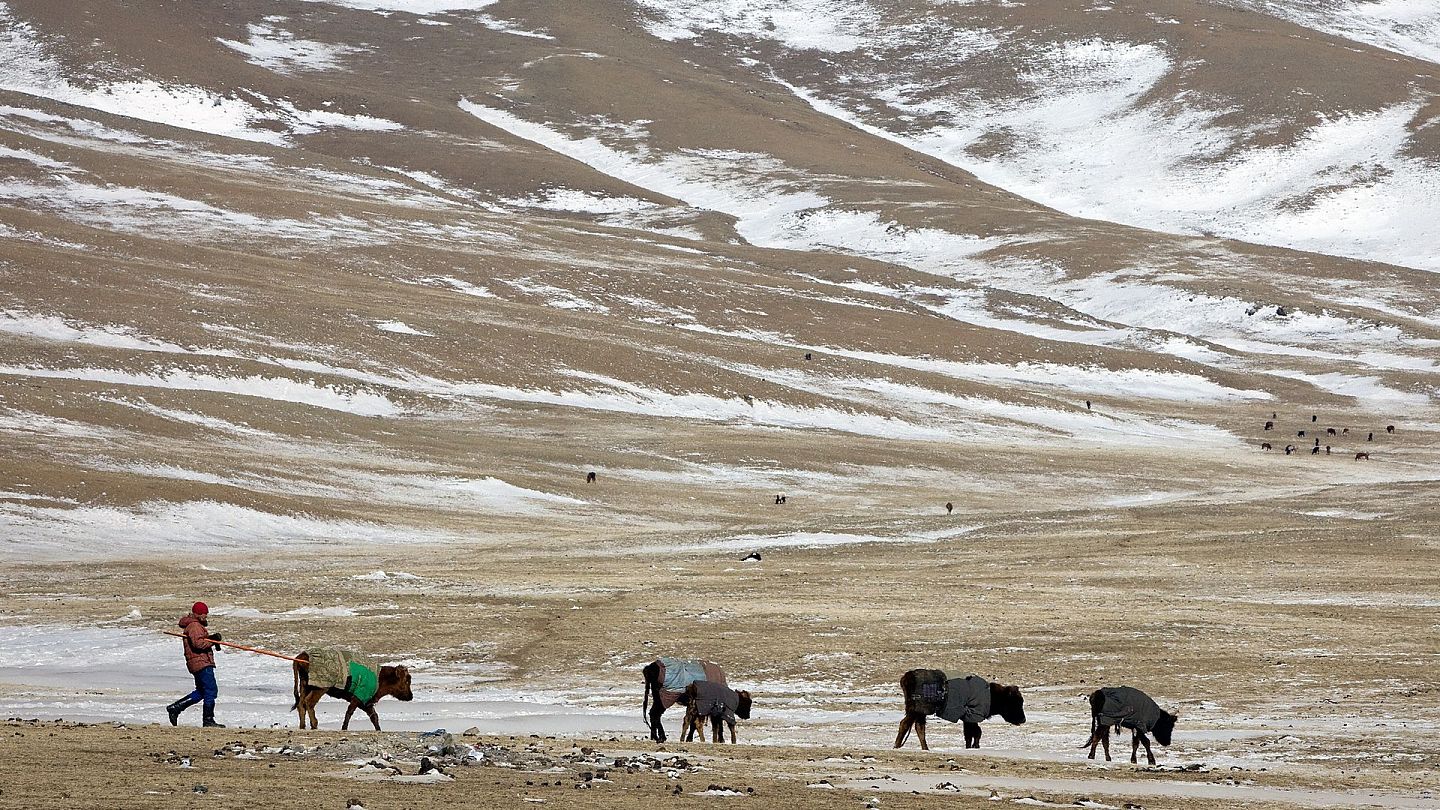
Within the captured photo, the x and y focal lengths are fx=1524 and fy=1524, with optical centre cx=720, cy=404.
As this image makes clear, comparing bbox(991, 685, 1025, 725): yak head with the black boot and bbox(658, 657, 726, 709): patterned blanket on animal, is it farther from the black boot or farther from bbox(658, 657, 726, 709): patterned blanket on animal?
the black boot

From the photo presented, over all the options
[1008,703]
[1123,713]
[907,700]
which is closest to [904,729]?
[907,700]

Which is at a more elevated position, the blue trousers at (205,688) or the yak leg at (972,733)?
the blue trousers at (205,688)

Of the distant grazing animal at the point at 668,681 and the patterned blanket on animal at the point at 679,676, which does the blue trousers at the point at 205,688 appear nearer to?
the distant grazing animal at the point at 668,681

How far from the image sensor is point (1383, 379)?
332 feet

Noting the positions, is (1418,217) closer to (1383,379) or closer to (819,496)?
(1383,379)

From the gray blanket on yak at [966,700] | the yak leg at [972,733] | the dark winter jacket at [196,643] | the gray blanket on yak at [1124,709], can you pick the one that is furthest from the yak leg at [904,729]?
the dark winter jacket at [196,643]

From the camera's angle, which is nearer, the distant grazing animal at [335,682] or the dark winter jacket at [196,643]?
the distant grazing animal at [335,682]

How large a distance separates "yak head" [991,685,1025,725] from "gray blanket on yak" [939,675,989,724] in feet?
1.17

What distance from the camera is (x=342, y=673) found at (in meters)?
17.5

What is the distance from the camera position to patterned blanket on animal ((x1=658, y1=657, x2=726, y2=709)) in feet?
59.6

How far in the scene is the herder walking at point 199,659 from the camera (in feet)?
58.0

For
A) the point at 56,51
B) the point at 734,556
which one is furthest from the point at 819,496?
the point at 56,51

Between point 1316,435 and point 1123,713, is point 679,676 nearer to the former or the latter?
point 1123,713

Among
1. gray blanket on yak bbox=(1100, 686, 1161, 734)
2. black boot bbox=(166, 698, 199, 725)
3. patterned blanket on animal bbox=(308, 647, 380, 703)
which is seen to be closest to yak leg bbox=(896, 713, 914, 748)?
gray blanket on yak bbox=(1100, 686, 1161, 734)
